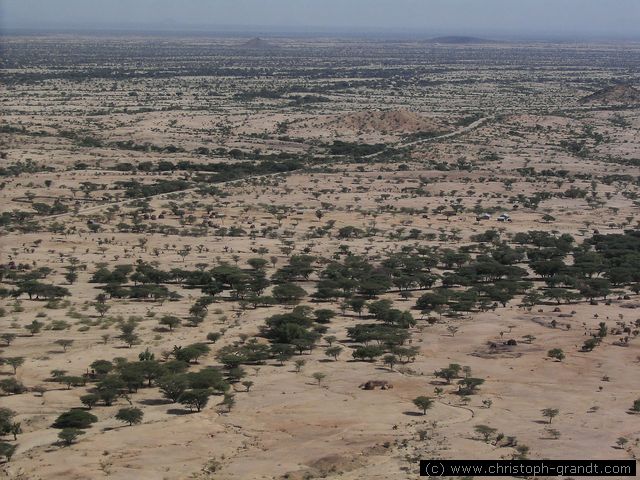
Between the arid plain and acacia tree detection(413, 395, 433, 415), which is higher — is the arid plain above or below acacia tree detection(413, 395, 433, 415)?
below

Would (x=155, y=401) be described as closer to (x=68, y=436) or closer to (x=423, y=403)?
(x=68, y=436)

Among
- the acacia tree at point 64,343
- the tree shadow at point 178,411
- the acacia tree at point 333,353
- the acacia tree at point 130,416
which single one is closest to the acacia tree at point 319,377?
the acacia tree at point 333,353

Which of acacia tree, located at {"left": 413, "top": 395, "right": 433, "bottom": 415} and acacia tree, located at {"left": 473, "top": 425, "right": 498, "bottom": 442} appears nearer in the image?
acacia tree, located at {"left": 473, "top": 425, "right": 498, "bottom": 442}

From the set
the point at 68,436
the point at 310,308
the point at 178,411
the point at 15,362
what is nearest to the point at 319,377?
the point at 178,411

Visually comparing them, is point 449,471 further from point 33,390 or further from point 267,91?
point 267,91

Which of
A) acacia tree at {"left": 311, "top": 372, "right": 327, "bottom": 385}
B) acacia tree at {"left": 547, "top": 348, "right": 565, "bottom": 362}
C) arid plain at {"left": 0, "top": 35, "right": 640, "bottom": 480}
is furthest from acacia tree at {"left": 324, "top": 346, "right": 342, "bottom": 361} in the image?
acacia tree at {"left": 547, "top": 348, "right": 565, "bottom": 362}

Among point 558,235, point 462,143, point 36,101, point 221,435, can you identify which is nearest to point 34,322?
point 221,435

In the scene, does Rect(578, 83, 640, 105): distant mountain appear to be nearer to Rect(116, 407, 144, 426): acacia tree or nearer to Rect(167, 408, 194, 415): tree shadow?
Rect(167, 408, 194, 415): tree shadow
